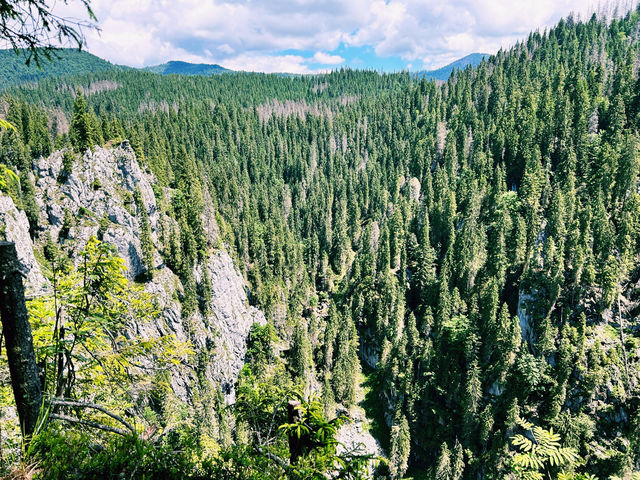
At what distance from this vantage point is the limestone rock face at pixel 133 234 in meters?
48.6

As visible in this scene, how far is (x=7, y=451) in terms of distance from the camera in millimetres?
7188

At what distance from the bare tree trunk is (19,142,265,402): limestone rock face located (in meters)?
38.6

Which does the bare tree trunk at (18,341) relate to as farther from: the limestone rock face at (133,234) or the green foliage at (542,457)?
the limestone rock face at (133,234)

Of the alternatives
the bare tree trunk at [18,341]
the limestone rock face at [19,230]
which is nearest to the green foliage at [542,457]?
the bare tree trunk at [18,341]

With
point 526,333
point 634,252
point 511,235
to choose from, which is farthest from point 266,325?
point 634,252

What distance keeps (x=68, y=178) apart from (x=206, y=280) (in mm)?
26702

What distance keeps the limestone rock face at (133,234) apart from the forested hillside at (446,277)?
2.22 metres

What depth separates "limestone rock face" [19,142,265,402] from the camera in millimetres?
48625

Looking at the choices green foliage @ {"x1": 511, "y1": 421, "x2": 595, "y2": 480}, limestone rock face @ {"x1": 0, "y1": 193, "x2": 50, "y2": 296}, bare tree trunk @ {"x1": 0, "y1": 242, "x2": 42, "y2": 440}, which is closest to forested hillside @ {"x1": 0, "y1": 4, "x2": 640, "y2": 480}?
green foliage @ {"x1": 511, "y1": 421, "x2": 595, "y2": 480}

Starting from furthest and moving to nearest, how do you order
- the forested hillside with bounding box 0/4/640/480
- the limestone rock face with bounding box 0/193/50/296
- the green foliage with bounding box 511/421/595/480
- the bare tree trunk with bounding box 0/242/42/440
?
the forested hillside with bounding box 0/4/640/480 < the limestone rock face with bounding box 0/193/50/296 < the green foliage with bounding box 511/421/595/480 < the bare tree trunk with bounding box 0/242/42/440

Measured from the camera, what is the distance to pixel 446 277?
8188 cm

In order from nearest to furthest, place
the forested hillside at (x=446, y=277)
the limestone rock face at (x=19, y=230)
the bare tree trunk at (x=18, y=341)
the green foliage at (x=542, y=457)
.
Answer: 1. the bare tree trunk at (x=18, y=341)
2. the green foliage at (x=542, y=457)
3. the limestone rock face at (x=19, y=230)
4. the forested hillside at (x=446, y=277)

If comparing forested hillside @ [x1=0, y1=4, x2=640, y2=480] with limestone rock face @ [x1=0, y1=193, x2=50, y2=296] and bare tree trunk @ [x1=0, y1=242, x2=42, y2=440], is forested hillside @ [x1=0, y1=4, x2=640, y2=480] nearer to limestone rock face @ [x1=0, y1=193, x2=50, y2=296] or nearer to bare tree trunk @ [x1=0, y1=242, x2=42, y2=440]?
bare tree trunk @ [x1=0, y1=242, x2=42, y2=440]

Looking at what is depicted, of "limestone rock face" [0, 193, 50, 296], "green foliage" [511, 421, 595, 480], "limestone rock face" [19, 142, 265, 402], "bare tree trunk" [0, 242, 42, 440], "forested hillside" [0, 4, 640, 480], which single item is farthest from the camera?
"forested hillside" [0, 4, 640, 480]
